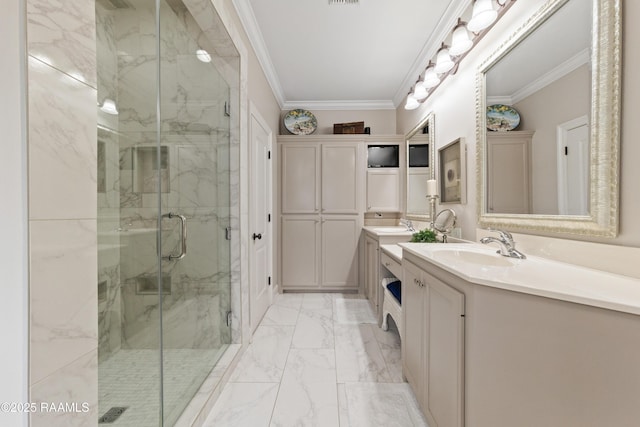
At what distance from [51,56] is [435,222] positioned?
239 cm

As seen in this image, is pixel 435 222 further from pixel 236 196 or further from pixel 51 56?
pixel 51 56

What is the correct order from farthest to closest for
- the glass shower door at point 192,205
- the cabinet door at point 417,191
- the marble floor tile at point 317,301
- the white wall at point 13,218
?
the marble floor tile at point 317,301
the cabinet door at point 417,191
the glass shower door at point 192,205
the white wall at point 13,218

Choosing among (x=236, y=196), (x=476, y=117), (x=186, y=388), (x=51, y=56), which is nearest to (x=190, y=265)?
(x=236, y=196)

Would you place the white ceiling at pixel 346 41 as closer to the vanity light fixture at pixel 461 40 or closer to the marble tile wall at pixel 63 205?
the vanity light fixture at pixel 461 40

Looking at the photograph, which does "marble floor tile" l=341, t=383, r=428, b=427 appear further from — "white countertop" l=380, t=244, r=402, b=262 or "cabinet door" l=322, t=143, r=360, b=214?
"cabinet door" l=322, t=143, r=360, b=214

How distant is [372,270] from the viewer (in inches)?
118

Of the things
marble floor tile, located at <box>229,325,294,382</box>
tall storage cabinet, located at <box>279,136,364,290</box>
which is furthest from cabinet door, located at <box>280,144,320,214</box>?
marble floor tile, located at <box>229,325,294,382</box>

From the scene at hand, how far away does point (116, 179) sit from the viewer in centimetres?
161

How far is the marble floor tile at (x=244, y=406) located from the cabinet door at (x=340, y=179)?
2.23 meters

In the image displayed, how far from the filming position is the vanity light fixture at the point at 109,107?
1584 mm

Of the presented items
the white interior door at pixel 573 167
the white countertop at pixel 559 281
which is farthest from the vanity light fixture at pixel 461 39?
the white countertop at pixel 559 281

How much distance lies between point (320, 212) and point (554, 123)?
2.57 m

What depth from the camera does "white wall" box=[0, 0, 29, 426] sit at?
1.88 feet

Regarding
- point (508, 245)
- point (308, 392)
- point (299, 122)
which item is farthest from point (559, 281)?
point (299, 122)
